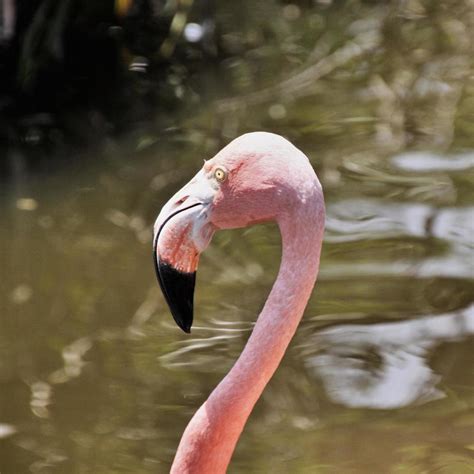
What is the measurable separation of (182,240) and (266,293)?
83.6 inches

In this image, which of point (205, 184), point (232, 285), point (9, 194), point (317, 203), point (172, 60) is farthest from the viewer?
point (172, 60)

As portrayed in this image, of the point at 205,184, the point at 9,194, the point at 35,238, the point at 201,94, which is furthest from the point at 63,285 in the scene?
the point at 205,184

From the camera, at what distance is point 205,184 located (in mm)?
2270

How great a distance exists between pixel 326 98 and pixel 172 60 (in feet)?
3.01

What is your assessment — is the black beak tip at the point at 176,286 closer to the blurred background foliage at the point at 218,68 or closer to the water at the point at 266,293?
the water at the point at 266,293

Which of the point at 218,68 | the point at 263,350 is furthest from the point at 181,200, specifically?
the point at 218,68

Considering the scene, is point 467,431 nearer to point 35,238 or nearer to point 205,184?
point 205,184

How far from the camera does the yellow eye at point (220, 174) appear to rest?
2.23 metres

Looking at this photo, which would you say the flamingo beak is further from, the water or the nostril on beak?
the water

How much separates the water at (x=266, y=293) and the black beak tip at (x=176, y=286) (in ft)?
4.02

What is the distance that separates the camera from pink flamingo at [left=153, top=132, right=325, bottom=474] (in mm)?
2143

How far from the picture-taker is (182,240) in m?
2.22

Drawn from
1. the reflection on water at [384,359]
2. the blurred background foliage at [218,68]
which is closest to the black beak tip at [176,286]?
the reflection on water at [384,359]

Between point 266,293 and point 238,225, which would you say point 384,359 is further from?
point 238,225
